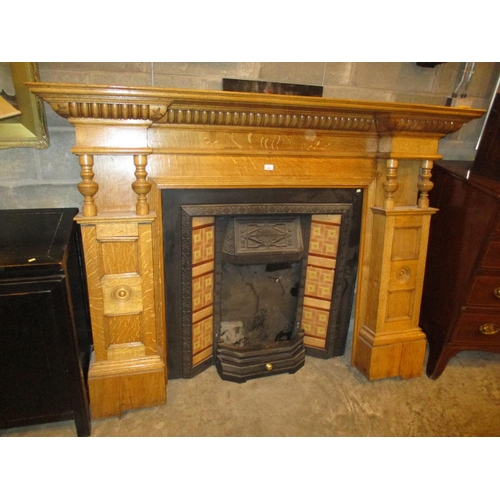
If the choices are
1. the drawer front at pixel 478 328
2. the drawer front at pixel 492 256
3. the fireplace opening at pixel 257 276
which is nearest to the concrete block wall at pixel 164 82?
the fireplace opening at pixel 257 276

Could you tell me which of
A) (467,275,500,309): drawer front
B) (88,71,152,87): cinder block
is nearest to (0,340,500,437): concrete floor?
(467,275,500,309): drawer front

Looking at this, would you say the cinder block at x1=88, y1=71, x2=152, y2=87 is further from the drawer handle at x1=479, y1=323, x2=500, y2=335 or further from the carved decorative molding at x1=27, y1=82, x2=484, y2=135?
the drawer handle at x1=479, y1=323, x2=500, y2=335

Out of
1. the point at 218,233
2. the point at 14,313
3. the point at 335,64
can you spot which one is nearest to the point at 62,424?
the point at 14,313

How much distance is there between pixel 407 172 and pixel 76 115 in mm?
1459

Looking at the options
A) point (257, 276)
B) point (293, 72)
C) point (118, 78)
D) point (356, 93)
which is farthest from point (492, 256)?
point (118, 78)

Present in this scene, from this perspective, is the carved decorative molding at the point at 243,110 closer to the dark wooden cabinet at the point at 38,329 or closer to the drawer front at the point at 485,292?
the dark wooden cabinet at the point at 38,329

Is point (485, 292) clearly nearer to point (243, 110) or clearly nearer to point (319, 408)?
point (319, 408)

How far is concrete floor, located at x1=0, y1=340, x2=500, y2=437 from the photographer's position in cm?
143

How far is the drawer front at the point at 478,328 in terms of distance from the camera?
1.69m

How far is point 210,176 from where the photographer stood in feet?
4.67

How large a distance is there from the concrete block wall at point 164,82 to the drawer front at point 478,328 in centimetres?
117

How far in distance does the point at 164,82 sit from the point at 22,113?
23.7 inches

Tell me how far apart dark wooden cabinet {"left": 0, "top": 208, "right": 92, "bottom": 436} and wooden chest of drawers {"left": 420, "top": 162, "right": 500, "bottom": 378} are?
1759 mm

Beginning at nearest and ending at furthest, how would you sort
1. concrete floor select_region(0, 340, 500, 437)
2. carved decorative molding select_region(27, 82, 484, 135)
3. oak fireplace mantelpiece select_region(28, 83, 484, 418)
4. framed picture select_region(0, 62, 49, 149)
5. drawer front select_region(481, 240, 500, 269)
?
carved decorative molding select_region(27, 82, 484, 135), oak fireplace mantelpiece select_region(28, 83, 484, 418), framed picture select_region(0, 62, 49, 149), concrete floor select_region(0, 340, 500, 437), drawer front select_region(481, 240, 500, 269)
